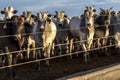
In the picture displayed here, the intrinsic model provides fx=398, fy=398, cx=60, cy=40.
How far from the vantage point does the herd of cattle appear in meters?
14.5

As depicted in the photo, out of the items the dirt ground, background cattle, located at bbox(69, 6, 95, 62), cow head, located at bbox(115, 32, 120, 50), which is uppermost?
background cattle, located at bbox(69, 6, 95, 62)

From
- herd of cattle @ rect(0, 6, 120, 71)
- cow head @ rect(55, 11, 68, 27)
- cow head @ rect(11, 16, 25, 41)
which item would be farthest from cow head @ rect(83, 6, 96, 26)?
cow head @ rect(11, 16, 25, 41)

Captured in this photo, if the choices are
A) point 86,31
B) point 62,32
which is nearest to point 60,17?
point 62,32

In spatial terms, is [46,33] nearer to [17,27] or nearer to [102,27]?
[17,27]

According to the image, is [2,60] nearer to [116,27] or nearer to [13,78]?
[13,78]

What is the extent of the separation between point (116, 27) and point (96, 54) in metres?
2.30

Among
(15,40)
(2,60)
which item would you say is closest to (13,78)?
(15,40)

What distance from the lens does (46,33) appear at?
17297mm

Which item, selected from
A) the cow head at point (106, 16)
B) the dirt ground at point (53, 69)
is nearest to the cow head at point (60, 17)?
the cow head at point (106, 16)

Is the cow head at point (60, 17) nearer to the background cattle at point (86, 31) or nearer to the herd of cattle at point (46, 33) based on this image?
the herd of cattle at point (46, 33)

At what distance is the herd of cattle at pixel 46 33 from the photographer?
1448 cm

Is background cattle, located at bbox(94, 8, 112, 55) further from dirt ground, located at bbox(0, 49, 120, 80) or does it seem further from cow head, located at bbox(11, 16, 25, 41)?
cow head, located at bbox(11, 16, 25, 41)

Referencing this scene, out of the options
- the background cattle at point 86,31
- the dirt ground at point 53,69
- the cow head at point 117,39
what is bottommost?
the dirt ground at point 53,69

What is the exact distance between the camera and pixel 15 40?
14.4 metres
